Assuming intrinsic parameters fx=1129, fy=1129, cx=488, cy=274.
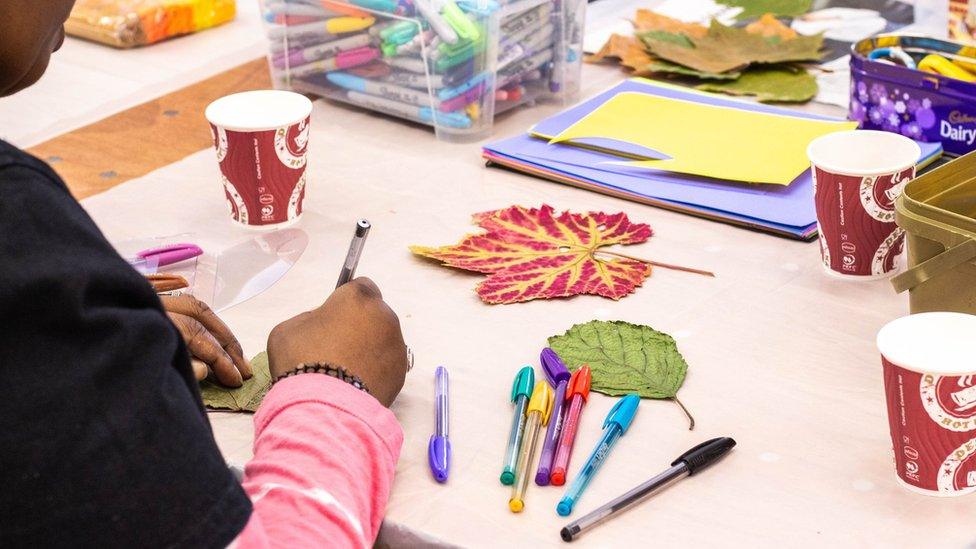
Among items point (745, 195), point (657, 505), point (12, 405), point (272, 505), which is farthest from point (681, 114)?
point (12, 405)

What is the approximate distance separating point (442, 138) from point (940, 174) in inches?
22.1

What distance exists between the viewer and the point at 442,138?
1.24 meters

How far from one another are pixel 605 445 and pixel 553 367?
0.31 ft

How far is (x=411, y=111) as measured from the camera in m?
1.26

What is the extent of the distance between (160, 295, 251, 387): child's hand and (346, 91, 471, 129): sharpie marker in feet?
1.55

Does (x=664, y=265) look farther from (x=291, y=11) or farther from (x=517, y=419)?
(x=291, y=11)

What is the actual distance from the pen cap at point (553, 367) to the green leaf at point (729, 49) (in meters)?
0.65

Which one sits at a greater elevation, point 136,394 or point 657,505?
point 136,394

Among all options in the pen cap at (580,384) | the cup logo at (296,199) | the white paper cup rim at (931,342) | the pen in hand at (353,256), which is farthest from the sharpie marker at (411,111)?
the white paper cup rim at (931,342)

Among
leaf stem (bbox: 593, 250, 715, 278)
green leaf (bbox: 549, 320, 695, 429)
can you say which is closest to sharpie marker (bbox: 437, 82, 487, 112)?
leaf stem (bbox: 593, 250, 715, 278)

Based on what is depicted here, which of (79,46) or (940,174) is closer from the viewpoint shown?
(940,174)

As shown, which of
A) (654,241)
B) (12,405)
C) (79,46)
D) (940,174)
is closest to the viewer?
(12,405)

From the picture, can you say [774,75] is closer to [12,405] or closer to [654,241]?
[654,241]

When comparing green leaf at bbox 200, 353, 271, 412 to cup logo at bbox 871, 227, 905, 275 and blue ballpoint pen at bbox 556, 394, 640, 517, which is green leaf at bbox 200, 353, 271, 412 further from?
cup logo at bbox 871, 227, 905, 275
